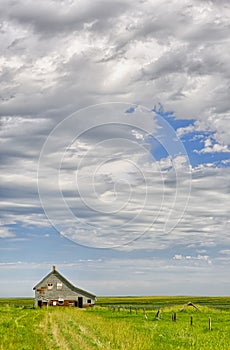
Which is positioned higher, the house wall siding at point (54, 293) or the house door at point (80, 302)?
the house wall siding at point (54, 293)

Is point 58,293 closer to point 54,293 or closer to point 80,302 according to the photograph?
point 54,293

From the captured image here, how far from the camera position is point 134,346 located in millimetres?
21766

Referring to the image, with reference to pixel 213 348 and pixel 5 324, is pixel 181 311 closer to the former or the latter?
pixel 5 324

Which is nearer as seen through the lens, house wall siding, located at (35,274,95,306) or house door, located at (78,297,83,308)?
house wall siding, located at (35,274,95,306)

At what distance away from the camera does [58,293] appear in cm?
9675

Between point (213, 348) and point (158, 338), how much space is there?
3.99 metres

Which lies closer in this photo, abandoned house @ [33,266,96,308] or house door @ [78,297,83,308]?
abandoned house @ [33,266,96,308]

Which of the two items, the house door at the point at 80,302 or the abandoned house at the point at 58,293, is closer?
the abandoned house at the point at 58,293

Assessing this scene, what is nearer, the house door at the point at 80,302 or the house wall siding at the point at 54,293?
the house wall siding at the point at 54,293

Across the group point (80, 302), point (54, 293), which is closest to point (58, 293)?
point (54, 293)

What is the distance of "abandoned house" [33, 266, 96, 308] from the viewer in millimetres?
96312

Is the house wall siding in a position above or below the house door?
above

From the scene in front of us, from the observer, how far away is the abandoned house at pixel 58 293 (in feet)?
316

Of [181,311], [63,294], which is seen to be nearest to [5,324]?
[181,311]
